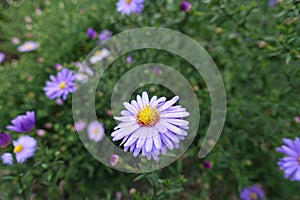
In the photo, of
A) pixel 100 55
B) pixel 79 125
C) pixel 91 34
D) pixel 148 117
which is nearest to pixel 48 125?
pixel 79 125

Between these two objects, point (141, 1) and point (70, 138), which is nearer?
point (70, 138)

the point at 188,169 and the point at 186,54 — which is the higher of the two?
the point at 186,54

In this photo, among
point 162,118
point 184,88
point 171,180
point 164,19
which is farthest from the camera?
point 164,19

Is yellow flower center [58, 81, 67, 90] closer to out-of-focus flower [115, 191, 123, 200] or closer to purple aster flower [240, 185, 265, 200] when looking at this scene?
out-of-focus flower [115, 191, 123, 200]

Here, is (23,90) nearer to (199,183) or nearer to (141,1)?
(141,1)

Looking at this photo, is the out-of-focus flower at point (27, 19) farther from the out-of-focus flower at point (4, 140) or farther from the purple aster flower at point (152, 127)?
the purple aster flower at point (152, 127)

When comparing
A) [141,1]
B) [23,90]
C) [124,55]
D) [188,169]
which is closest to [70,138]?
[23,90]
